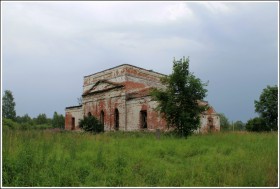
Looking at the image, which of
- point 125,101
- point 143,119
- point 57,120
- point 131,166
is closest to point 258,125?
point 143,119

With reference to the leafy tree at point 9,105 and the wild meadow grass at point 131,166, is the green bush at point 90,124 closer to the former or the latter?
the wild meadow grass at point 131,166

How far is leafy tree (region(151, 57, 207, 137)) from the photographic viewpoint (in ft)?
60.2

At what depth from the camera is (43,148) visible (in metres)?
10.7

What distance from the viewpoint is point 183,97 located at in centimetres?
1841

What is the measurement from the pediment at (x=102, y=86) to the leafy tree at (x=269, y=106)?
16611 mm

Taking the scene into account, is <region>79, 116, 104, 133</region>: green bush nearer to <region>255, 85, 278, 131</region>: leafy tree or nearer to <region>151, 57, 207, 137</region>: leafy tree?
<region>151, 57, 207, 137</region>: leafy tree

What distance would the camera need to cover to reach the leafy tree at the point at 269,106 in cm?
3441

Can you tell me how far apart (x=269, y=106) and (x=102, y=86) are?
1877 centimetres

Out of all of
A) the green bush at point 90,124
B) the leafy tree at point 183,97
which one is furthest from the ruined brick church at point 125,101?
the leafy tree at point 183,97

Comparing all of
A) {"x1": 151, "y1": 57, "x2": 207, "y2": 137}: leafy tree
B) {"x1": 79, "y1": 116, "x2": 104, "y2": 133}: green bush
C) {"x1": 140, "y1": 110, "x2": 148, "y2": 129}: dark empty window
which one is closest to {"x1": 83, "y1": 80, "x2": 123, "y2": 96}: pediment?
{"x1": 140, "y1": 110, "x2": 148, "y2": 129}: dark empty window

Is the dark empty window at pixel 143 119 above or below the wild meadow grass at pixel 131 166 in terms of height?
above

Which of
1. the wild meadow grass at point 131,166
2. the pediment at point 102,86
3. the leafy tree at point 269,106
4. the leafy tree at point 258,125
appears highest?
the pediment at point 102,86

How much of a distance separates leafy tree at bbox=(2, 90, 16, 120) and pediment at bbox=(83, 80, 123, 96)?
26.3m

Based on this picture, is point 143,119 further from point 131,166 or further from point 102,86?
point 131,166
